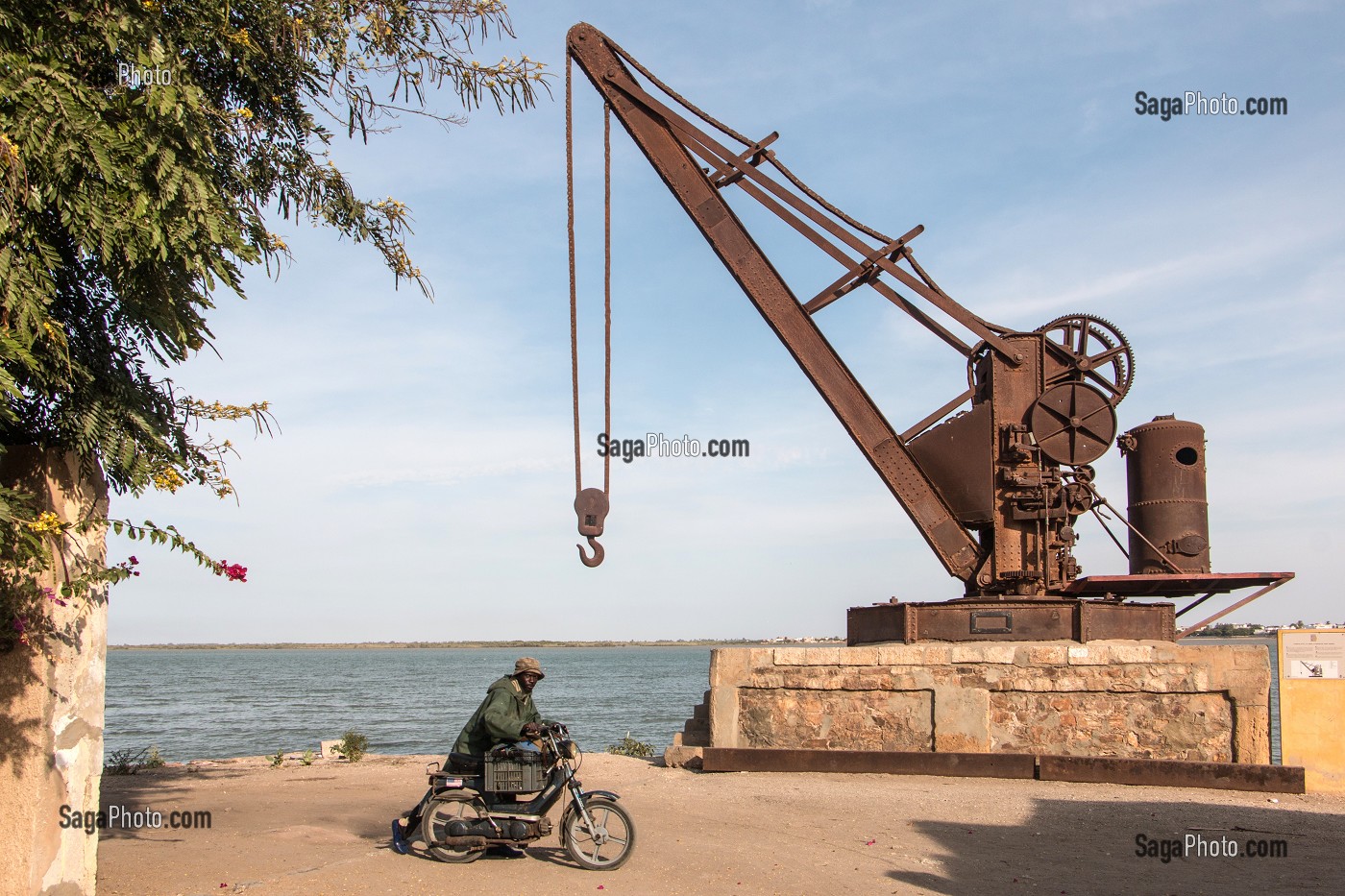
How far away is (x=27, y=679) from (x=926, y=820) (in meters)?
6.47

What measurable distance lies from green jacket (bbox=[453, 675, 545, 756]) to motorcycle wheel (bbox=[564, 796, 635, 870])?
25.7 inches

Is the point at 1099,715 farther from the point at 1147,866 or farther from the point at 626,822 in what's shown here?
the point at 626,822

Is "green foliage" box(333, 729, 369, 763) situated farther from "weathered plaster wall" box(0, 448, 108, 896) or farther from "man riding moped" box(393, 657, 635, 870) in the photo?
"weathered plaster wall" box(0, 448, 108, 896)

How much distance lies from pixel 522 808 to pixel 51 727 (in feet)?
9.39

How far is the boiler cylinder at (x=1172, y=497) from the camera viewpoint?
12281 millimetres

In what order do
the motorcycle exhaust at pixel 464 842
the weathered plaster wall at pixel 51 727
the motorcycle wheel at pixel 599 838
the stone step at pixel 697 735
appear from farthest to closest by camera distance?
the stone step at pixel 697 735 < the motorcycle exhaust at pixel 464 842 < the motorcycle wheel at pixel 599 838 < the weathered plaster wall at pixel 51 727

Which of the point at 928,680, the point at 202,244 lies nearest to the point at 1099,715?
the point at 928,680

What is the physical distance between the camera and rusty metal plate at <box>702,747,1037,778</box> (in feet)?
36.9

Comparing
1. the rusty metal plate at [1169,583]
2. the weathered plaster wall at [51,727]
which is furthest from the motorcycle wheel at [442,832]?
the rusty metal plate at [1169,583]

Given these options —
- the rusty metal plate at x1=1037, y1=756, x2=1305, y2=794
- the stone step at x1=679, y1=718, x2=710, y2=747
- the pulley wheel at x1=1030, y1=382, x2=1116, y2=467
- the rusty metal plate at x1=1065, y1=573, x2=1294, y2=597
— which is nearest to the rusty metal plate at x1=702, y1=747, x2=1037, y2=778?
the rusty metal plate at x1=1037, y1=756, x2=1305, y2=794

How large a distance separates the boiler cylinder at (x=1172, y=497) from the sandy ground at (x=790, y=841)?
2714mm

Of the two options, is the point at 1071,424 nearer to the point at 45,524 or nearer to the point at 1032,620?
→ the point at 1032,620

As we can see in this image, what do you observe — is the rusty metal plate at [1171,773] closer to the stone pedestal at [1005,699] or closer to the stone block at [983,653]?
the stone pedestal at [1005,699]

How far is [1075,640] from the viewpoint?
38.2 ft
